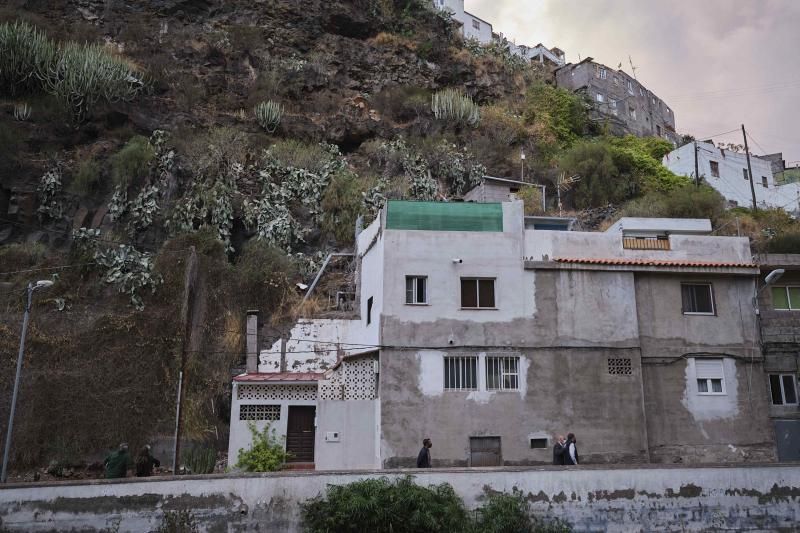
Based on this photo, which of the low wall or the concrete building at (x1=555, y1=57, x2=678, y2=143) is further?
the concrete building at (x1=555, y1=57, x2=678, y2=143)

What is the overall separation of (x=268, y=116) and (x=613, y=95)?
29.9 m

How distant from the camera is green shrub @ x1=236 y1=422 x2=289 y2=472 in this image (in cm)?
1958

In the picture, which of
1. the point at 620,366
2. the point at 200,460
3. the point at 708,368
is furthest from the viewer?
the point at 708,368

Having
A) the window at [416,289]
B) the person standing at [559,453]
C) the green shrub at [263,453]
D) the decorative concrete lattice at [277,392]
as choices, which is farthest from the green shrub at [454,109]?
the person standing at [559,453]

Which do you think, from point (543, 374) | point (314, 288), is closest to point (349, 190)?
point (314, 288)

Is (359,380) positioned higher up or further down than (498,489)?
higher up

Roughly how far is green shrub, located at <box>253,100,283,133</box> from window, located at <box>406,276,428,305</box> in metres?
16.6

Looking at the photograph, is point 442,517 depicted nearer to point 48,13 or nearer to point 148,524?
point 148,524

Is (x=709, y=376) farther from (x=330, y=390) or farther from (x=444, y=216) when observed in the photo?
(x=330, y=390)

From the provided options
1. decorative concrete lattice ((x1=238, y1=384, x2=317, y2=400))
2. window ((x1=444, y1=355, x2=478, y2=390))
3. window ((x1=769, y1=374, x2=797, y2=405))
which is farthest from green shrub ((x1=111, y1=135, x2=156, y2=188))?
window ((x1=769, y1=374, x2=797, y2=405))

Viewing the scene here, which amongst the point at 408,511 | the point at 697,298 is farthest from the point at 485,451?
the point at 697,298

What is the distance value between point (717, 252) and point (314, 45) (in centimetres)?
2644

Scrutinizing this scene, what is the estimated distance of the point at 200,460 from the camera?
1938 centimetres

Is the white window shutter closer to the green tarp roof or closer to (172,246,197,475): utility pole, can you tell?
the green tarp roof
